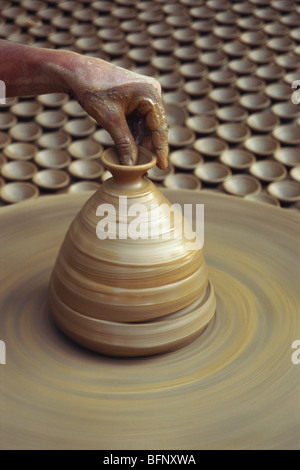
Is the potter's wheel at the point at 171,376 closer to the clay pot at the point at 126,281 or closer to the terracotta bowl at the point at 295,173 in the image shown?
the clay pot at the point at 126,281

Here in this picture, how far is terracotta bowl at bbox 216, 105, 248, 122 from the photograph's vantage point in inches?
101

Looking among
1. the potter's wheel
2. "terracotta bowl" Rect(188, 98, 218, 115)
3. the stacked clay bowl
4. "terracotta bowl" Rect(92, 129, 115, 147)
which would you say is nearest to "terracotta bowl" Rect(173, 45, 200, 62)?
the stacked clay bowl

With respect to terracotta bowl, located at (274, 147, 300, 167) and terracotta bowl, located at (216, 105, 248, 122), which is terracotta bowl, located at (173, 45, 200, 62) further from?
terracotta bowl, located at (274, 147, 300, 167)

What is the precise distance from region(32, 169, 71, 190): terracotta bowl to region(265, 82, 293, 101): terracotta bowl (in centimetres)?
103

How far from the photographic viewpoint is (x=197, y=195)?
180 cm

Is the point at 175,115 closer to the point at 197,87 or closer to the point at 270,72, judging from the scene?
the point at 197,87

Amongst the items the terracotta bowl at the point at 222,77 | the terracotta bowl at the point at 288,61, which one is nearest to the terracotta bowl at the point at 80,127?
the terracotta bowl at the point at 222,77

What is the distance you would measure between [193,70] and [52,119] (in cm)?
75

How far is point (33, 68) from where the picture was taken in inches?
53.2

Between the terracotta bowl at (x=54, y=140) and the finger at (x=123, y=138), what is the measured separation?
3.89 ft

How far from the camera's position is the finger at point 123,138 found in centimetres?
123

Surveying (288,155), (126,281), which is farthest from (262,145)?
(126,281)
